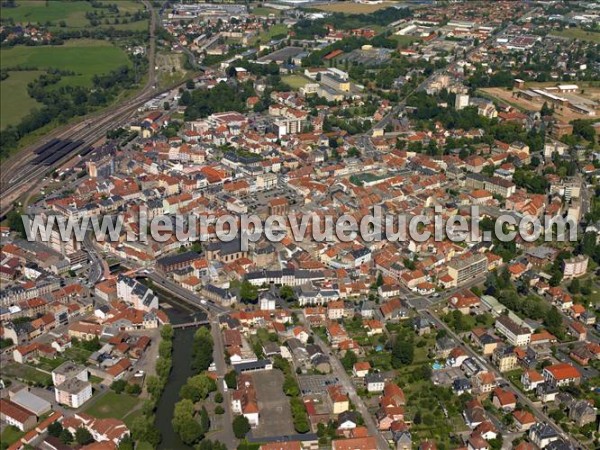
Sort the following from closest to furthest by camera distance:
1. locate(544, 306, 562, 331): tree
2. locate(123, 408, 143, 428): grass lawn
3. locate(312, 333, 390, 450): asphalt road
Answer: locate(312, 333, 390, 450): asphalt road, locate(123, 408, 143, 428): grass lawn, locate(544, 306, 562, 331): tree

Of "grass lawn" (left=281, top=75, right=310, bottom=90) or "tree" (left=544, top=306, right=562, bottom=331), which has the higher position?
"grass lawn" (left=281, top=75, right=310, bottom=90)

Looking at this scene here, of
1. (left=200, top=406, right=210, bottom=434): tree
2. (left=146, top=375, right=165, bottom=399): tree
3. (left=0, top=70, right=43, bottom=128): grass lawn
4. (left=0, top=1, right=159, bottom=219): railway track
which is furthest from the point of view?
(left=0, top=70, right=43, bottom=128): grass lawn

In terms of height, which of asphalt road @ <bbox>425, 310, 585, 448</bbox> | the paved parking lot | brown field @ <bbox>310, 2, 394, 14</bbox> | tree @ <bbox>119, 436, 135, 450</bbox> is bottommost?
asphalt road @ <bbox>425, 310, 585, 448</bbox>

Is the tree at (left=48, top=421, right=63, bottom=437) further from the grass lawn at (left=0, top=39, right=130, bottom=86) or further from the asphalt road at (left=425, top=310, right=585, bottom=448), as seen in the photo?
the grass lawn at (left=0, top=39, right=130, bottom=86)

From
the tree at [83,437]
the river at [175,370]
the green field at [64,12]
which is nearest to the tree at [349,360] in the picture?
the river at [175,370]

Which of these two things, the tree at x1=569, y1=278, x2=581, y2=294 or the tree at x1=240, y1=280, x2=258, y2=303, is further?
the tree at x1=569, y1=278, x2=581, y2=294

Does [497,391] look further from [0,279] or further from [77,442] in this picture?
[0,279]

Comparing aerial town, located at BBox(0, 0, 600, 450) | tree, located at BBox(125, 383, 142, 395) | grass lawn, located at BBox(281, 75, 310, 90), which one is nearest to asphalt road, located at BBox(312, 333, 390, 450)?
aerial town, located at BBox(0, 0, 600, 450)

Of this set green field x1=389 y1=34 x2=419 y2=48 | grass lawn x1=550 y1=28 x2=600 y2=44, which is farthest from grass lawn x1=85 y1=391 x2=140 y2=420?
grass lawn x1=550 y1=28 x2=600 y2=44
